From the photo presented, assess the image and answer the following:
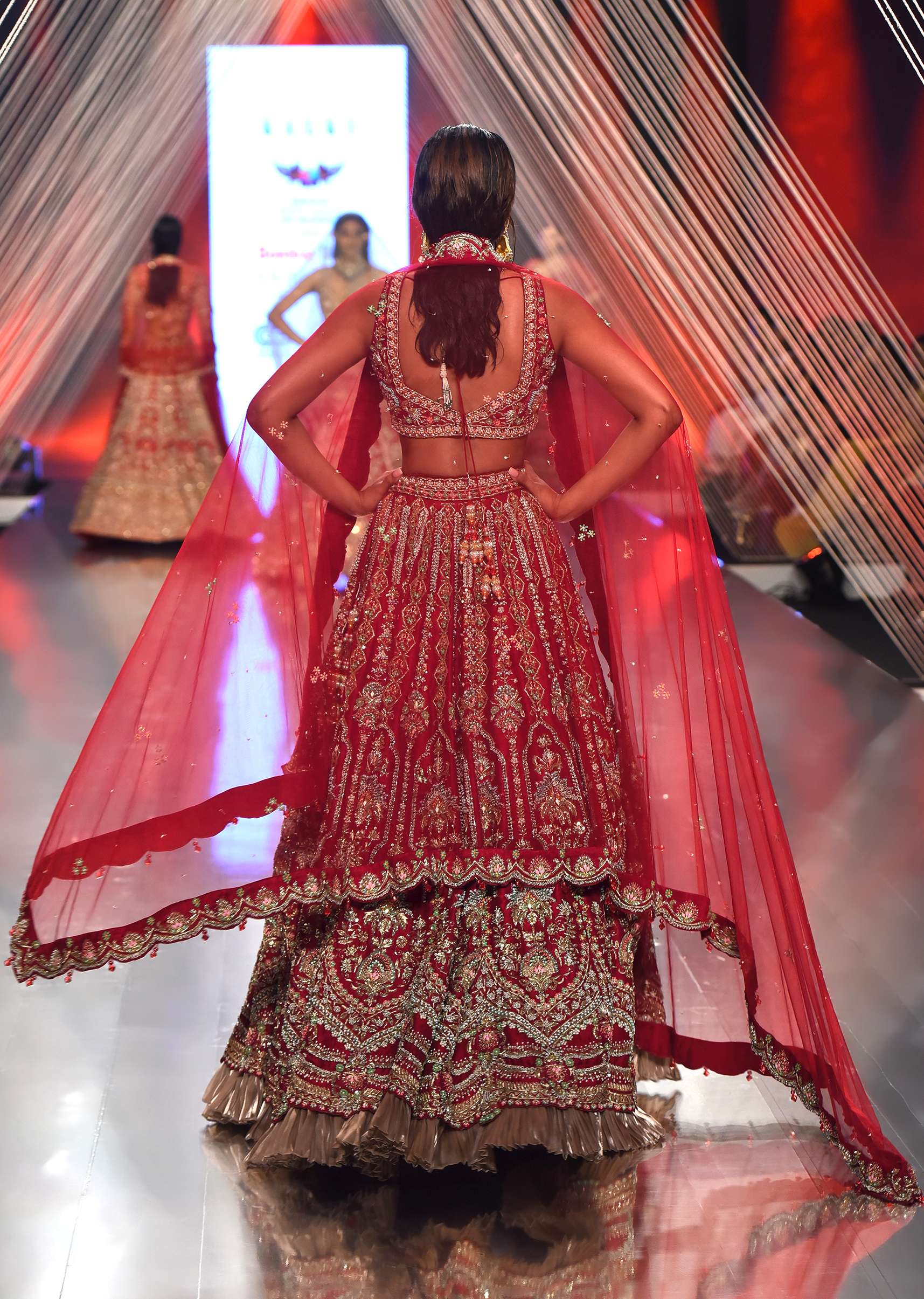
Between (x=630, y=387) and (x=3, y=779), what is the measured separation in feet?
8.97

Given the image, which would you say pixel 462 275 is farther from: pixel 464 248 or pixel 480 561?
pixel 480 561

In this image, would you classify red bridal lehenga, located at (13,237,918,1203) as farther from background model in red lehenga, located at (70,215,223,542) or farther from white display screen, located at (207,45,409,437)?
white display screen, located at (207,45,409,437)

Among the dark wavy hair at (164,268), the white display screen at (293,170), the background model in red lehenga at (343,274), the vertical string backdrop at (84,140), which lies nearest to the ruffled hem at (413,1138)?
the vertical string backdrop at (84,140)

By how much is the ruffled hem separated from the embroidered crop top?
1024mm

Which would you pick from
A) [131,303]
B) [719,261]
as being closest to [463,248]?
[719,261]

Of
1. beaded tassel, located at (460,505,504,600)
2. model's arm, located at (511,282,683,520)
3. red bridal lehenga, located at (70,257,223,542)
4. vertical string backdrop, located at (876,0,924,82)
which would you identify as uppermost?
vertical string backdrop, located at (876,0,924,82)

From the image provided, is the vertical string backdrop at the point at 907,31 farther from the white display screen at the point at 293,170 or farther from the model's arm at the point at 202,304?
the model's arm at the point at 202,304

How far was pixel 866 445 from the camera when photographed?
5.92 metres

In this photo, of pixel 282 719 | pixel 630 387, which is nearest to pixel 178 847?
pixel 282 719

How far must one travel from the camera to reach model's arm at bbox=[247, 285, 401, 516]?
2.38 metres

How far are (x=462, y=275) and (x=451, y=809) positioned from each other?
2.69 ft

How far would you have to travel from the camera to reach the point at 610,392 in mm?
2393

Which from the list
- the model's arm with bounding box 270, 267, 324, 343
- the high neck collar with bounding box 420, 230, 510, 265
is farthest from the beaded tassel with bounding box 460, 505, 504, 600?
the model's arm with bounding box 270, 267, 324, 343

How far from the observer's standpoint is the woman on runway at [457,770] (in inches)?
90.3
